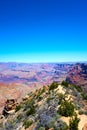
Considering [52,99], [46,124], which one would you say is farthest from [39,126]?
[52,99]

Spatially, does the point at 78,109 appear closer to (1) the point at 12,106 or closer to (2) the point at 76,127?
(2) the point at 76,127

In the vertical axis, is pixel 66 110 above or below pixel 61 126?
above

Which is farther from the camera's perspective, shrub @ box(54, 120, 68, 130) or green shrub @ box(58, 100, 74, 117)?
green shrub @ box(58, 100, 74, 117)

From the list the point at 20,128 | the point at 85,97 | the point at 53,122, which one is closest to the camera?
the point at 53,122

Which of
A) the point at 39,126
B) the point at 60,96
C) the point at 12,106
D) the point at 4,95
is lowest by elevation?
the point at 4,95

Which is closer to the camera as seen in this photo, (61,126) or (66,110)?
(61,126)

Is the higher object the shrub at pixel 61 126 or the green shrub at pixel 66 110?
the green shrub at pixel 66 110

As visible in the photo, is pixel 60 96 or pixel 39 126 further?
pixel 60 96

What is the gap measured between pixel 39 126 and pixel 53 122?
163 centimetres

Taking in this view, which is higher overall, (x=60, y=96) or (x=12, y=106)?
(x=60, y=96)

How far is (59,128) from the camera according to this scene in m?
21.8

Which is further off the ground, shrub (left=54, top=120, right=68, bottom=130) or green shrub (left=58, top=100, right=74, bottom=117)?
green shrub (left=58, top=100, right=74, bottom=117)

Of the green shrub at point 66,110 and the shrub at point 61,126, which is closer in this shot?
the shrub at point 61,126

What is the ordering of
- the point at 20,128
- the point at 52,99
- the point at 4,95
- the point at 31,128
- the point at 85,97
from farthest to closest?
the point at 4,95
the point at 85,97
the point at 52,99
the point at 20,128
the point at 31,128
